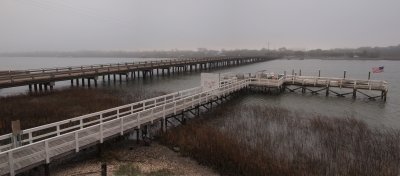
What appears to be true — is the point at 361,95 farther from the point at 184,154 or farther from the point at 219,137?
the point at 184,154

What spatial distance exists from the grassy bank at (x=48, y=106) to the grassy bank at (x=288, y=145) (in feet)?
25.7

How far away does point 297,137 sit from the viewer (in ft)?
53.3

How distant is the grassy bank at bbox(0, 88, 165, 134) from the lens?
1742cm

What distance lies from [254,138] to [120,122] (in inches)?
283

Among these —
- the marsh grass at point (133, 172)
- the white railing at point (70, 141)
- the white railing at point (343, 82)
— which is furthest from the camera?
the white railing at point (343, 82)

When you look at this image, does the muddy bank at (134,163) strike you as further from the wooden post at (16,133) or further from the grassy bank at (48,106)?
the grassy bank at (48,106)

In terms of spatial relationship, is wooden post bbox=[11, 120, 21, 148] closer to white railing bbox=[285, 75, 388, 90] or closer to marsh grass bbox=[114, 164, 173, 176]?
marsh grass bbox=[114, 164, 173, 176]

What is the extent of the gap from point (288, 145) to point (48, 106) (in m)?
16.9

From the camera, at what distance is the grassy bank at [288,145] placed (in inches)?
466

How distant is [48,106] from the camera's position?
69.0 ft

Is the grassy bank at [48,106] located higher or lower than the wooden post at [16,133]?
lower

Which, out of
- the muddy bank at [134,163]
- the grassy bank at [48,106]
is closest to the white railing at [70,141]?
the muddy bank at [134,163]

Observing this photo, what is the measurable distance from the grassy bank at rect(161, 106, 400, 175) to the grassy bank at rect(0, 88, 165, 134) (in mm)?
7837

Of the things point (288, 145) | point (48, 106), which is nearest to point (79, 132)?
point (288, 145)
